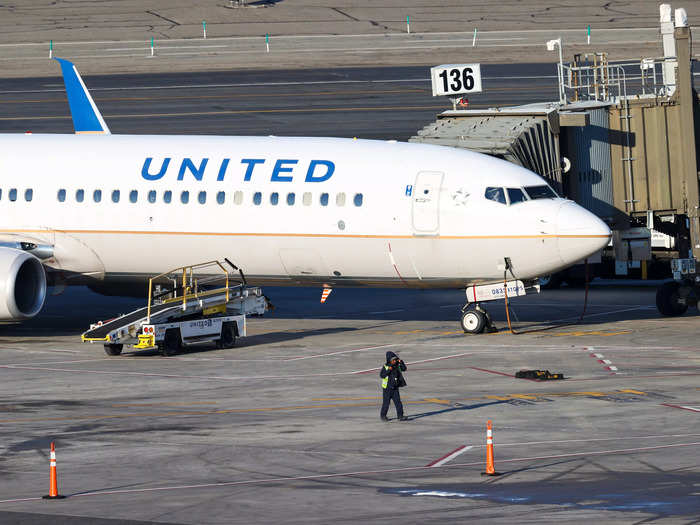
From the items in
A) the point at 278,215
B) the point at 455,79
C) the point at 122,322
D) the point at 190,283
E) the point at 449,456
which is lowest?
the point at 449,456

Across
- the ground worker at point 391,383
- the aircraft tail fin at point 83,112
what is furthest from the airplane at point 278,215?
the ground worker at point 391,383

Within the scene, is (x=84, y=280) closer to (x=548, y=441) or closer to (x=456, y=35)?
(x=548, y=441)

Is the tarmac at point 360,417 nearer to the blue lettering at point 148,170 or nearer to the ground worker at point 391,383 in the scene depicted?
the ground worker at point 391,383

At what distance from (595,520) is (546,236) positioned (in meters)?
18.8

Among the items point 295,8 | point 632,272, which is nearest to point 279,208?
point 632,272

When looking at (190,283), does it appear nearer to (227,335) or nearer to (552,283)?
(227,335)

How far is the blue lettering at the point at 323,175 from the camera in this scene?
38.0 metres

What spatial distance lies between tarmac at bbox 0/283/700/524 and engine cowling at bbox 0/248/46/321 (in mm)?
1177

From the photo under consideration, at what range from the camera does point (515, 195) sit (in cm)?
3703

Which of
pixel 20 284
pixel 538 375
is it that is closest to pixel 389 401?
pixel 538 375

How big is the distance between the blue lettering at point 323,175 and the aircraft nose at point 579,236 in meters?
6.58

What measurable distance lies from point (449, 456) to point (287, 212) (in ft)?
51.9

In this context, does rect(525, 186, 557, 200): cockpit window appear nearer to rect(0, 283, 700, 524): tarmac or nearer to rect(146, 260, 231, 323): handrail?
rect(0, 283, 700, 524): tarmac

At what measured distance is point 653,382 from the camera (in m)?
30.7
